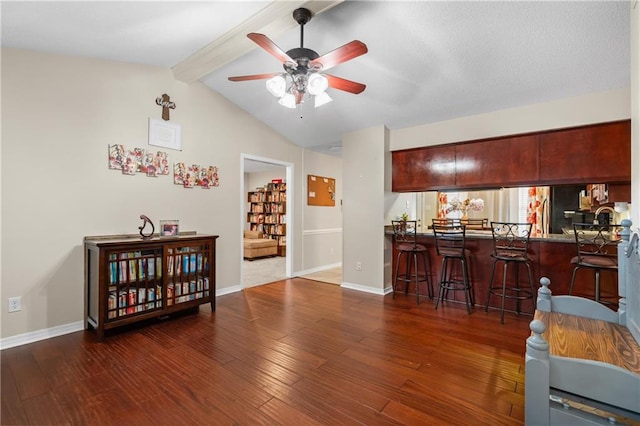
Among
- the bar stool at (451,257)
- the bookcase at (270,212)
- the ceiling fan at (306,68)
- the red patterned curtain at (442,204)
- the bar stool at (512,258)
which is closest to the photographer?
the ceiling fan at (306,68)

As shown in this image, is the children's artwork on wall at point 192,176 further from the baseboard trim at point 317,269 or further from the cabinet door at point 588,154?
the cabinet door at point 588,154

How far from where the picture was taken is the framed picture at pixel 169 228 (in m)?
3.24

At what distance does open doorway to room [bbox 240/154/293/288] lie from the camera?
632 centimetres

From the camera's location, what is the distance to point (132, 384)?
1975mm

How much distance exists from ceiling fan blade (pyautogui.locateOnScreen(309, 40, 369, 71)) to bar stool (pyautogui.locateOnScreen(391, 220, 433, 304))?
240 cm

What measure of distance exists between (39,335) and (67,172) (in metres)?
1.51

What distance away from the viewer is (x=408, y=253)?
4.25 metres

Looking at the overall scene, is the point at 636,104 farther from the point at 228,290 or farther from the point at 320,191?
the point at 320,191

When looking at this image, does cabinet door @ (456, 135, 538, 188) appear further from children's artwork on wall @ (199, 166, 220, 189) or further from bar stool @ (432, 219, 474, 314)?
children's artwork on wall @ (199, 166, 220, 189)

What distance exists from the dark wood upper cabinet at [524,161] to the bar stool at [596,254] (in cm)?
62

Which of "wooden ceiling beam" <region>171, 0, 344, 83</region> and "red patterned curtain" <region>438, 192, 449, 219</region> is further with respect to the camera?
"red patterned curtain" <region>438, 192, 449, 219</region>

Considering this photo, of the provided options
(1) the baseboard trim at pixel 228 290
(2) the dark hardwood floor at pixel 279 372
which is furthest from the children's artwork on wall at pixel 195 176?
(2) the dark hardwood floor at pixel 279 372

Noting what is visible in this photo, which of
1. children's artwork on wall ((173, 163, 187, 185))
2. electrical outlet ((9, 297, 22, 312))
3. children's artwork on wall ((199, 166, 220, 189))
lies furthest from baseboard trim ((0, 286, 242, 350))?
children's artwork on wall ((199, 166, 220, 189))

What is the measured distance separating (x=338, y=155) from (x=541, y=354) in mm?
5331
